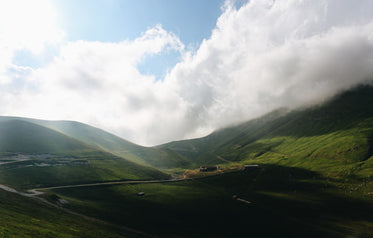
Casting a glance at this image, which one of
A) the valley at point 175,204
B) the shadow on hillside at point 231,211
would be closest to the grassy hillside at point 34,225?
the valley at point 175,204

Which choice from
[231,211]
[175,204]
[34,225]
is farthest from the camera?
[175,204]

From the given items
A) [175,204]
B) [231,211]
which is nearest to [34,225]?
[175,204]

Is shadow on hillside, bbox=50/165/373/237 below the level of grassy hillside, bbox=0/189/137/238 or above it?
below

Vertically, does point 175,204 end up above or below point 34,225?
below

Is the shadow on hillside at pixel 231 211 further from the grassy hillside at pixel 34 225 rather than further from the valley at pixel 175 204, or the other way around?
the grassy hillside at pixel 34 225

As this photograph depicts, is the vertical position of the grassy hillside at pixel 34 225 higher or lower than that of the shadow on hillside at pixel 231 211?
higher

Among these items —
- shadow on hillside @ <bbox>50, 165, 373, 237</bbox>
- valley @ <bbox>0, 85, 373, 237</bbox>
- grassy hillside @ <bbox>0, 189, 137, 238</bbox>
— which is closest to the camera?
grassy hillside @ <bbox>0, 189, 137, 238</bbox>

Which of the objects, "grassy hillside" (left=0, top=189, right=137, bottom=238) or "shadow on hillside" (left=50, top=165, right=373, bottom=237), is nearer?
"grassy hillside" (left=0, top=189, right=137, bottom=238)

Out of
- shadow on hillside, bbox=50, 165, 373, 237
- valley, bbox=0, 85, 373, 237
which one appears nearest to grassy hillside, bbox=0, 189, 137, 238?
valley, bbox=0, 85, 373, 237

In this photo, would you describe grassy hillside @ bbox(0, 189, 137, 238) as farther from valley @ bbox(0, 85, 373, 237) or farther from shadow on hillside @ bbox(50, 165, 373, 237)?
shadow on hillside @ bbox(50, 165, 373, 237)

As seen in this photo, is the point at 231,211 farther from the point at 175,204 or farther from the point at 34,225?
the point at 34,225

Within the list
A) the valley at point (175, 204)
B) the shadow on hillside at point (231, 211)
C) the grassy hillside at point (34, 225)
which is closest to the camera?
the grassy hillside at point (34, 225)

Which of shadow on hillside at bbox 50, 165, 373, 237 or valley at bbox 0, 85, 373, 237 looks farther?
shadow on hillside at bbox 50, 165, 373, 237

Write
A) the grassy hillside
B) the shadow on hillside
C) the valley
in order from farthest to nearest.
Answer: the shadow on hillside, the valley, the grassy hillside
